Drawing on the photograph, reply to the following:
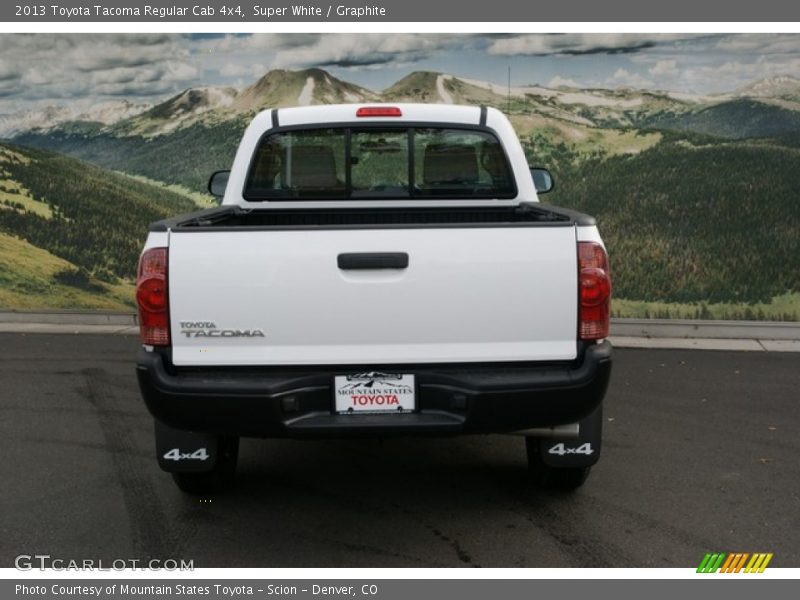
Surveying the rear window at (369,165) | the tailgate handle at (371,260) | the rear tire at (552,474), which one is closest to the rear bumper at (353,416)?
the tailgate handle at (371,260)

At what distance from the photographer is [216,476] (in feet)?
15.9

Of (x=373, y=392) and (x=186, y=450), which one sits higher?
(x=373, y=392)

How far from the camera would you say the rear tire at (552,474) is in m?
4.77

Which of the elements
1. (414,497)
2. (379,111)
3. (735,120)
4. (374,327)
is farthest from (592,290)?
(735,120)

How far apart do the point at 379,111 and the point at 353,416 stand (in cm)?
248

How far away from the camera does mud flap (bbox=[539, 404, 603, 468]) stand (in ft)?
14.7

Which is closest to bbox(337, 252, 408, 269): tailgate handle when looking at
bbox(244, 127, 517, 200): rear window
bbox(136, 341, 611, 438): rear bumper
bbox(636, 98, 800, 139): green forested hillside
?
bbox(136, 341, 611, 438): rear bumper

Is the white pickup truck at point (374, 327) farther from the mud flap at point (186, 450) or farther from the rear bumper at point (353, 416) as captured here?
the mud flap at point (186, 450)

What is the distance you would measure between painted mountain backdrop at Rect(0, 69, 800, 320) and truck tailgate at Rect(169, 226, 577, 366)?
6.49m

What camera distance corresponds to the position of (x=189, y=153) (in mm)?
11539

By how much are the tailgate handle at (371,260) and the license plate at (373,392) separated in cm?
48

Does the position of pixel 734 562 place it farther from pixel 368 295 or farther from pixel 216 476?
pixel 216 476

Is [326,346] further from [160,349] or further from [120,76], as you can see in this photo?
[120,76]

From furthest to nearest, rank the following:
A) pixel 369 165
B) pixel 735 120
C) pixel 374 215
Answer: pixel 735 120
pixel 369 165
pixel 374 215
